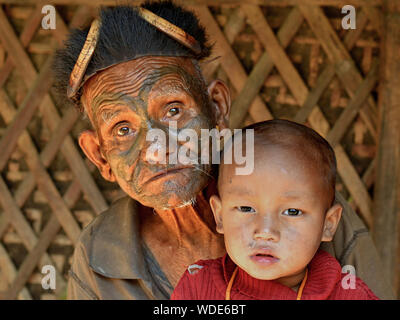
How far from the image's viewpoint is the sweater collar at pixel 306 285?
143 cm

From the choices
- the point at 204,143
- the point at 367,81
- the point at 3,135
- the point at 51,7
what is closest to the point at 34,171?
the point at 3,135

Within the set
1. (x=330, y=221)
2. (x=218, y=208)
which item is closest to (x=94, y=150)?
(x=218, y=208)

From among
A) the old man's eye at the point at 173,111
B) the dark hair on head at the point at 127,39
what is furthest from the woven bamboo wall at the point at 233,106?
the old man's eye at the point at 173,111

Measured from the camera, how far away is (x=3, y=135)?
3486 mm

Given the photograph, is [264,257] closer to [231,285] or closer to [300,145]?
[231,285]

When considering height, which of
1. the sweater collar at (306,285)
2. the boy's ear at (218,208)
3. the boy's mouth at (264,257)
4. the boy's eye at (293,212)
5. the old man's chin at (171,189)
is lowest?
the sweater collar at (306,285)

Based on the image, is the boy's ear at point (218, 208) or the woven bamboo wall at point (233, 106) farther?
the woven bamboo wall at point (233, 106)

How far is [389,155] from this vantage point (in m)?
3.09

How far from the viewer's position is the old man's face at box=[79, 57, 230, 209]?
5.27ft

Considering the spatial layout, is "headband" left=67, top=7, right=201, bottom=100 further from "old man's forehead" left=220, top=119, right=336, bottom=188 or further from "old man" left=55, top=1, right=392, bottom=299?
"old man's forehead" left=220, top=119, right=336, bottom=188

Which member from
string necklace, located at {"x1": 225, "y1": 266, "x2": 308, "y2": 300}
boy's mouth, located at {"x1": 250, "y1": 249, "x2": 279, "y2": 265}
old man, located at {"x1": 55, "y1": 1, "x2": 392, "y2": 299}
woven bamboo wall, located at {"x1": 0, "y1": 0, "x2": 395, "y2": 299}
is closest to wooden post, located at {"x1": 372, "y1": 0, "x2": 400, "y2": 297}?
woven bamboo wall, located at {"x1": 0, "y1": 0, "x2": 395, "y2": 299}

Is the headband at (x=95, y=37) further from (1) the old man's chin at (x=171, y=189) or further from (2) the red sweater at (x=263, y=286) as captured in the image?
(2) the red sweater at (x=263, y=286)

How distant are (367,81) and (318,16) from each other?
1.22 ft

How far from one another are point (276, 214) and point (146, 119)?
1.36ft
